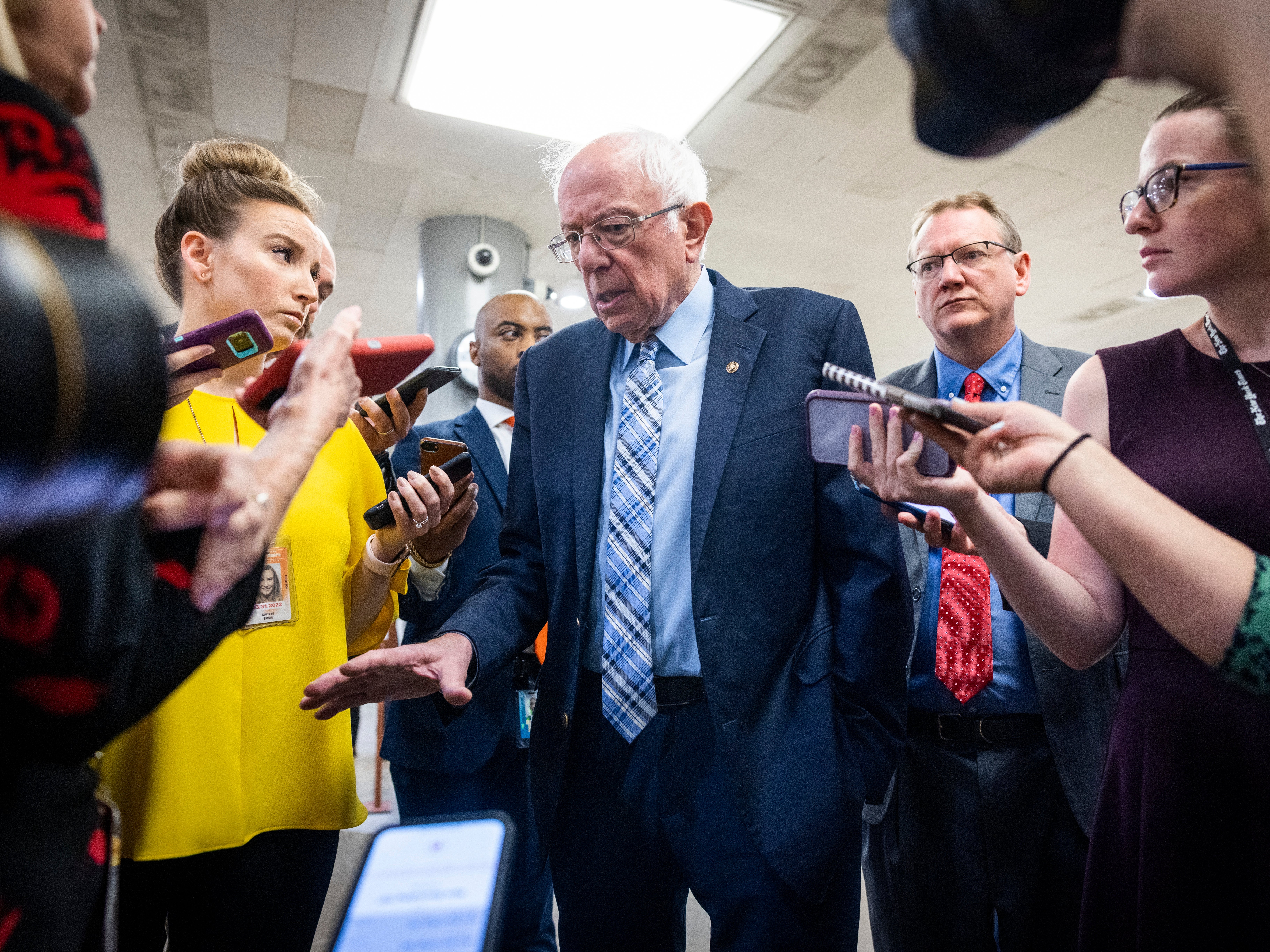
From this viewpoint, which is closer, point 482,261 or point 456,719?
point 456,719

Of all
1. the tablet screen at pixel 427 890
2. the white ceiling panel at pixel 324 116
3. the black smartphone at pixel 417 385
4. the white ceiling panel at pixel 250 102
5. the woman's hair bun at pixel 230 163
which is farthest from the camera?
the white ceiling panel at pixel 324 116

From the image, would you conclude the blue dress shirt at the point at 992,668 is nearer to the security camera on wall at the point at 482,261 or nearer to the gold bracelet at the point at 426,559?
the gold bracelet at the point at 426,559

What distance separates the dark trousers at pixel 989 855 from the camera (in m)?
1.54

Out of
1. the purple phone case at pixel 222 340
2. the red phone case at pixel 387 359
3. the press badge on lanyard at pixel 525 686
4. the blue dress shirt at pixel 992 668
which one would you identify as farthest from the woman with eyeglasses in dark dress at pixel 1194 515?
the press badge on lanyard at pixel 525 686

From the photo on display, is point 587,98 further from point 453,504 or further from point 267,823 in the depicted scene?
point 267,823

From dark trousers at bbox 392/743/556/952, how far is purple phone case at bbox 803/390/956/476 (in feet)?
4.68

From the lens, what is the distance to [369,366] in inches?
38.5

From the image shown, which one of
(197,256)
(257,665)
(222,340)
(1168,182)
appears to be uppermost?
(197,256)

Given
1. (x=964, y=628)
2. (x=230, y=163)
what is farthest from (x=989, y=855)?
(x=230, y=163)

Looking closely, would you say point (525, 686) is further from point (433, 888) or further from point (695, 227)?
point (433, 888)

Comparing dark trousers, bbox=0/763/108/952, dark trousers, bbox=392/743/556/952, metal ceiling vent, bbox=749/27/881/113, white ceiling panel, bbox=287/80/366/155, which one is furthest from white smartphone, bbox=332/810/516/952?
white ceiling panel, bbox=287/80/366/155

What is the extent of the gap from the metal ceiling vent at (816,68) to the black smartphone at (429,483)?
327 cm

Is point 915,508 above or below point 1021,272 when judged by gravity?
below

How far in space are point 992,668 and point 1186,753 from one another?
66 cm
